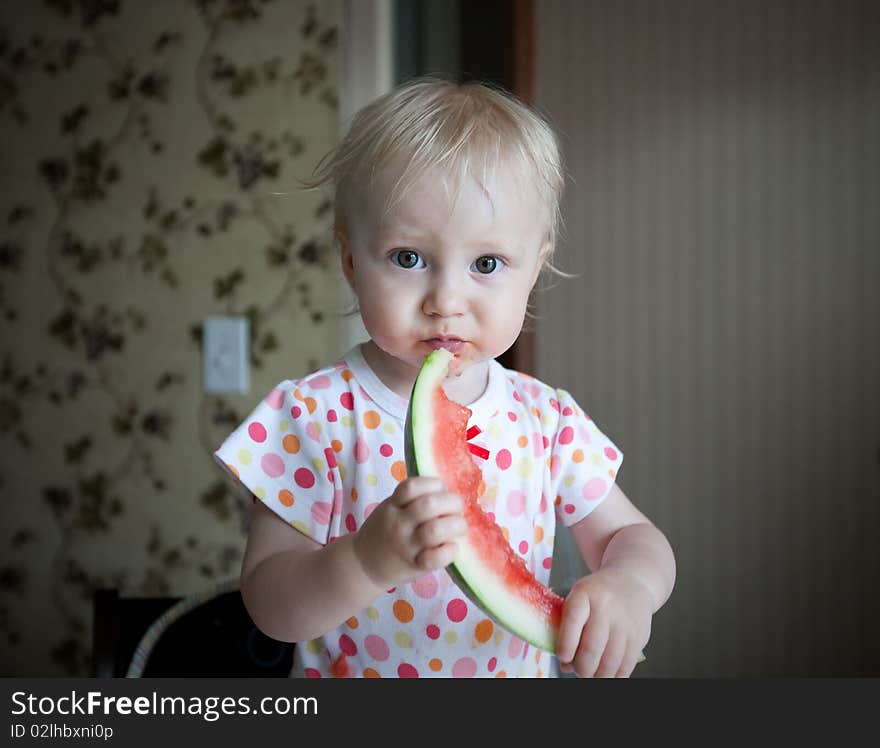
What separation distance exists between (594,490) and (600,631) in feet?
0.68

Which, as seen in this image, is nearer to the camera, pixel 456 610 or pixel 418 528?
pixel 418 528

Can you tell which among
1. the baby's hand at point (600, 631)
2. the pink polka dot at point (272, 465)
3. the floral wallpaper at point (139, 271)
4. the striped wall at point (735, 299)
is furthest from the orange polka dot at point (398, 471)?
the striped wall at point (735, 299)

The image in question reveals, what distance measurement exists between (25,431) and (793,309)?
2222 mm

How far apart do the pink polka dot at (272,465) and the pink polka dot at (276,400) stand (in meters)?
0.05

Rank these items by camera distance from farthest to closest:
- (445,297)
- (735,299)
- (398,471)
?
(735,299) → (398,471) → (445,297)

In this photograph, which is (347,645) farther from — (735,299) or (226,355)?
(735,299)

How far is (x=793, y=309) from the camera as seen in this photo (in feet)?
8.32

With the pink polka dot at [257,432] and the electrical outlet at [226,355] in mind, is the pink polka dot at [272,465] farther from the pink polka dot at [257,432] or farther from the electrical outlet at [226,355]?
the electrical outlet at [226,355]

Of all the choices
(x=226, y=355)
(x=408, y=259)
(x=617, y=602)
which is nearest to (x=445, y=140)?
(x=408, y=259)

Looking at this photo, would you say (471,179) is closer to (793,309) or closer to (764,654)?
(793,309)

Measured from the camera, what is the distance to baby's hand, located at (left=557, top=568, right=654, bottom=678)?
0.60m

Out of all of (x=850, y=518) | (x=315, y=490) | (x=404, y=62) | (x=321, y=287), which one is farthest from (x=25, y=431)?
(x=850, y=518)

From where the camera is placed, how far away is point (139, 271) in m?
1.96

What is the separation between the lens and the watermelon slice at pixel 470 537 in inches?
22.5
